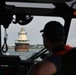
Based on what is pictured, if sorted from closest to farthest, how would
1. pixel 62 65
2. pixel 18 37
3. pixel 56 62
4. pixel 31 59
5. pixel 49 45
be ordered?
pixel 62 65 → pixel 56 62 → pixel 49 45 → pixel 31 59 → pixel 18 37

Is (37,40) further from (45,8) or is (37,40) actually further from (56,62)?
(56,62)

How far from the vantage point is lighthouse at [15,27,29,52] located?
481cm

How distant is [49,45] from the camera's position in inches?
94.0

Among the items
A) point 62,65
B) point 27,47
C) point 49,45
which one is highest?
point 62,65

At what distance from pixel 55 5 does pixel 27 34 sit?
72cm

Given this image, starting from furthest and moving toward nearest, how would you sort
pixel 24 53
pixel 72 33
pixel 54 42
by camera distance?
pixel 72 33 < pixel 24 53 < pixel 54 42

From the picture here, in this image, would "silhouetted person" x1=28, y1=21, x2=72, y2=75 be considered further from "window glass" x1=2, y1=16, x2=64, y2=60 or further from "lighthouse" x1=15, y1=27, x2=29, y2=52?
"window glass" x1=2, y1=16, x2=64, y2=60

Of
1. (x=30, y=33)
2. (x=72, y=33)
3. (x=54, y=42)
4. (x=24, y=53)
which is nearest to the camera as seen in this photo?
(x=54, y=42)

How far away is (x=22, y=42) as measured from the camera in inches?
189

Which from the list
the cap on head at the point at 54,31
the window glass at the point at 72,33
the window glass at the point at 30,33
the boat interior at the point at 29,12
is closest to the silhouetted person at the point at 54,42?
the cap on head at the point at 54,31

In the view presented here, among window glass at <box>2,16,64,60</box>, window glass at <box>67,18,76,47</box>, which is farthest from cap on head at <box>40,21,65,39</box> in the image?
window glass at <box>67,18,76,47</box>

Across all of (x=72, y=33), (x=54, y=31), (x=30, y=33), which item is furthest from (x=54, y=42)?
(x=72, y=33)

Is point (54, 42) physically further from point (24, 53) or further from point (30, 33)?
point (30, 33)

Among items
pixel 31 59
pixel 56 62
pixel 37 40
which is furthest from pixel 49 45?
pixel 37 40
